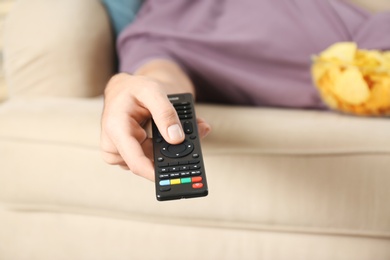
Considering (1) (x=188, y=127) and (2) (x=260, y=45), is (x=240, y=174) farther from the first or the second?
(2) (x=260, y=45)

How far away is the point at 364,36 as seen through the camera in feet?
3.12

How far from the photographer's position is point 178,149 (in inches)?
21.6

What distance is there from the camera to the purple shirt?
95 centimetres

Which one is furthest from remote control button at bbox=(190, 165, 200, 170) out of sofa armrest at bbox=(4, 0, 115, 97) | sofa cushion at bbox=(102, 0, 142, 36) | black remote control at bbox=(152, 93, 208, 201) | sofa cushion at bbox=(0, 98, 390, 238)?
sofa cushion at bbox=(102, 0, 142, 36)

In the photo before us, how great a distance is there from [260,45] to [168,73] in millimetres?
215

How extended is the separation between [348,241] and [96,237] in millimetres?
368

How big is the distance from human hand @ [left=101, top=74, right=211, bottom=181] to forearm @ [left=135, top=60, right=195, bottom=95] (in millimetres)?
143

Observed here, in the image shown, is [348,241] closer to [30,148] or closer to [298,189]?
[298,189]

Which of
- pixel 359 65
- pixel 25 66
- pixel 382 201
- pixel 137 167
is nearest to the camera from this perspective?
pixel 137 167

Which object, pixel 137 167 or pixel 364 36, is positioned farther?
pixel 364 36

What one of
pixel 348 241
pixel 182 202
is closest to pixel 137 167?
A: pixel 182 202

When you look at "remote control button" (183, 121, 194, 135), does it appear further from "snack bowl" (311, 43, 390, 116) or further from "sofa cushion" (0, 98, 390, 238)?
"snack bowl" (311, 43, 390, 116)

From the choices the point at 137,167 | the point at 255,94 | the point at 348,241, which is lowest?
the point at 348,241

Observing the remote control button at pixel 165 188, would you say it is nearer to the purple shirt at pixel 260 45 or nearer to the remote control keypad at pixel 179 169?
the remote control keypad at pixel 179 169
